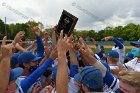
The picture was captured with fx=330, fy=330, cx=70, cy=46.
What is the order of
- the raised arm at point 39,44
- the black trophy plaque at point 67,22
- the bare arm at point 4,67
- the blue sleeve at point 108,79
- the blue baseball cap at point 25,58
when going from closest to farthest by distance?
the bare arm at point 4,67, the blue sleeve at point 108,79, the black trophy plaque at point 67,22, the blue baseball cap at point 25,58, the raised arm at point 39,44

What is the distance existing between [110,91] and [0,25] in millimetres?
75482

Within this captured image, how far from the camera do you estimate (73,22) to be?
5.87m

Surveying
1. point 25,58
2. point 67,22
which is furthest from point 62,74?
point 25,58

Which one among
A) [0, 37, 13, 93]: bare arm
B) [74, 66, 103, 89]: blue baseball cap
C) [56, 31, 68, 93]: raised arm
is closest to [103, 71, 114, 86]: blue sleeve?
[74, 66, 103, 89]: blue baseball cap

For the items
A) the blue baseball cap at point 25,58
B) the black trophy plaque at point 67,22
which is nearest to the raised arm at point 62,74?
the black trophy plaque at point 67,22

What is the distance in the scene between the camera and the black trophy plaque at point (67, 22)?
5.88 meters

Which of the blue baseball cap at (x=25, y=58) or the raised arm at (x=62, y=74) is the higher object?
the raised arm at (x=62, y=74)

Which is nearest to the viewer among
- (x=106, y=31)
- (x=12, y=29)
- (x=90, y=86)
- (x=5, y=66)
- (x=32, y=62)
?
(x=90, y=86)

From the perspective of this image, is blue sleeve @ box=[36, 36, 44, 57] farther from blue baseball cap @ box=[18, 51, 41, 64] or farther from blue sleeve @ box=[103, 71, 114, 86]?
blue sleeve @ box=[103, 71, 114, 86]

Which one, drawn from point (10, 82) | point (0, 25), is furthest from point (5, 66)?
point (0, 25)

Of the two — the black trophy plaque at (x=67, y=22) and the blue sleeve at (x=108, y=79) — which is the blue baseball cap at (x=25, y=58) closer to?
the black trophy plaque at (x=67, y=22)

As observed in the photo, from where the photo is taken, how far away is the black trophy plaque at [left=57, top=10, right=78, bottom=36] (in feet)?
19.3

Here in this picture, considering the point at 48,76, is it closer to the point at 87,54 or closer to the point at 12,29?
the point at 87,54

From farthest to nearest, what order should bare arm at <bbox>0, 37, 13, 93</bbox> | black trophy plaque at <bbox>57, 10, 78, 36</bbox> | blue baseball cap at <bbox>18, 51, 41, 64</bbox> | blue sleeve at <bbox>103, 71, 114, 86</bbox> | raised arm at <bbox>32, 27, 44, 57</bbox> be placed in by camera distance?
raised arm at <bbox>32, 27, 44, 57</bbox>, blue baseball cap at <bbox>18, 51, 41, 64</bbox>, black trophy plaque at <bbox>57, 10, 78, 36</bbox>, blue sleeve at <bbox>103, 71, 114, 86</bbox>, bare arm at <bbox>0, 37, 13, 93</bbox>
